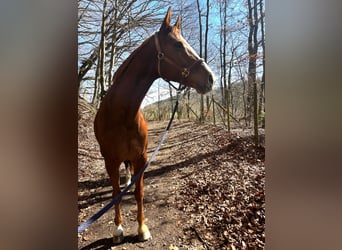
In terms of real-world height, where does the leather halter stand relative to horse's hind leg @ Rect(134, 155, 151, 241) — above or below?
above

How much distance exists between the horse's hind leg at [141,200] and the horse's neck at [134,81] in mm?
287

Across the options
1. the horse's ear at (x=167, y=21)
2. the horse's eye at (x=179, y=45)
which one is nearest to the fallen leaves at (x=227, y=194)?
the horse's eye at (x=179, y=45)

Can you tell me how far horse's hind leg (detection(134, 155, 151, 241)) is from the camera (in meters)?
1.51

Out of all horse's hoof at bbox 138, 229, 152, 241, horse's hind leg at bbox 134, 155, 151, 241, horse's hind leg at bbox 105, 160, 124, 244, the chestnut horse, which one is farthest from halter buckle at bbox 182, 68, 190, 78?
horse's hoof at bbox 138, 229, 152, 241

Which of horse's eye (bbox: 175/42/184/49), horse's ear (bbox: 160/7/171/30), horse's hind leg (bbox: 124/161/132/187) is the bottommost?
horse's hind leg (bbox: 124/161/132/187)

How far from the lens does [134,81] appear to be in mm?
1568

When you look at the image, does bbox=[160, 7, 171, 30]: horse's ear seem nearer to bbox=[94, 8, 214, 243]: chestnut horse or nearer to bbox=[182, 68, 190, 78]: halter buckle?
bbox=[94, 8, 214, 243]: chestnut horse

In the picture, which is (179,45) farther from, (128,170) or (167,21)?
(128,170)

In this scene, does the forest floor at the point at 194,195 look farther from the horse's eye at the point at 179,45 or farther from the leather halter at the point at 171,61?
the horse's eye at the point at 179,45

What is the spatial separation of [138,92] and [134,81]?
2.7 inches

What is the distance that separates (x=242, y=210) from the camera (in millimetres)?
1480
